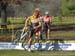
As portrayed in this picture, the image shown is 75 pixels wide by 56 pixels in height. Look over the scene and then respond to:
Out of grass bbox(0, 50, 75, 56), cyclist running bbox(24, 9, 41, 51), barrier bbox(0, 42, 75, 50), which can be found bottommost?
grass bbox(0, 50, 75, 56)

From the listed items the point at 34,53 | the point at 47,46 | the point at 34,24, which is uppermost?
the point at 34,24

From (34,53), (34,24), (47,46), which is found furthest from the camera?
(47,46)

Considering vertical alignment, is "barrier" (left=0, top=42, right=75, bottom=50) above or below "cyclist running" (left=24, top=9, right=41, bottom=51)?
below

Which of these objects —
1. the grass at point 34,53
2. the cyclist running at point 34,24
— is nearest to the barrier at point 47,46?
the cyclist running at point 34,24

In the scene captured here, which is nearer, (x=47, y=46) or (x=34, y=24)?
(x=34, y=24)

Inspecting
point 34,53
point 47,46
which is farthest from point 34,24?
point 34,53

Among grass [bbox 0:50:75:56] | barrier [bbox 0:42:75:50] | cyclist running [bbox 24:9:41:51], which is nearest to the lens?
grass [bbox 0:50:75:56]

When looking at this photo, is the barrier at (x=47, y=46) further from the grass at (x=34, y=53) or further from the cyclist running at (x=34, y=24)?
the grass at (x=34, y=53)

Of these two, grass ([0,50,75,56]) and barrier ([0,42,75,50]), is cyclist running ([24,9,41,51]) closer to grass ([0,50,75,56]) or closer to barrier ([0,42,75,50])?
barrier ([0,42,75,50])

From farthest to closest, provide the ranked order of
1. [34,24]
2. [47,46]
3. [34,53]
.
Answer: [47,46]
[34,24]
[34,53]

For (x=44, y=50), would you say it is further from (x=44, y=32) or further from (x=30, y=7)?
(x=30, y=7)

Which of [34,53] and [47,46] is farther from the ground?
[47,46]

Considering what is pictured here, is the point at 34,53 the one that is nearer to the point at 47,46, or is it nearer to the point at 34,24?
the point at 47,46

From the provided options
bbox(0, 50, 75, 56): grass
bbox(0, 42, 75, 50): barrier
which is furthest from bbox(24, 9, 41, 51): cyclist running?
bbox(0, 50, 75, 56): grass
